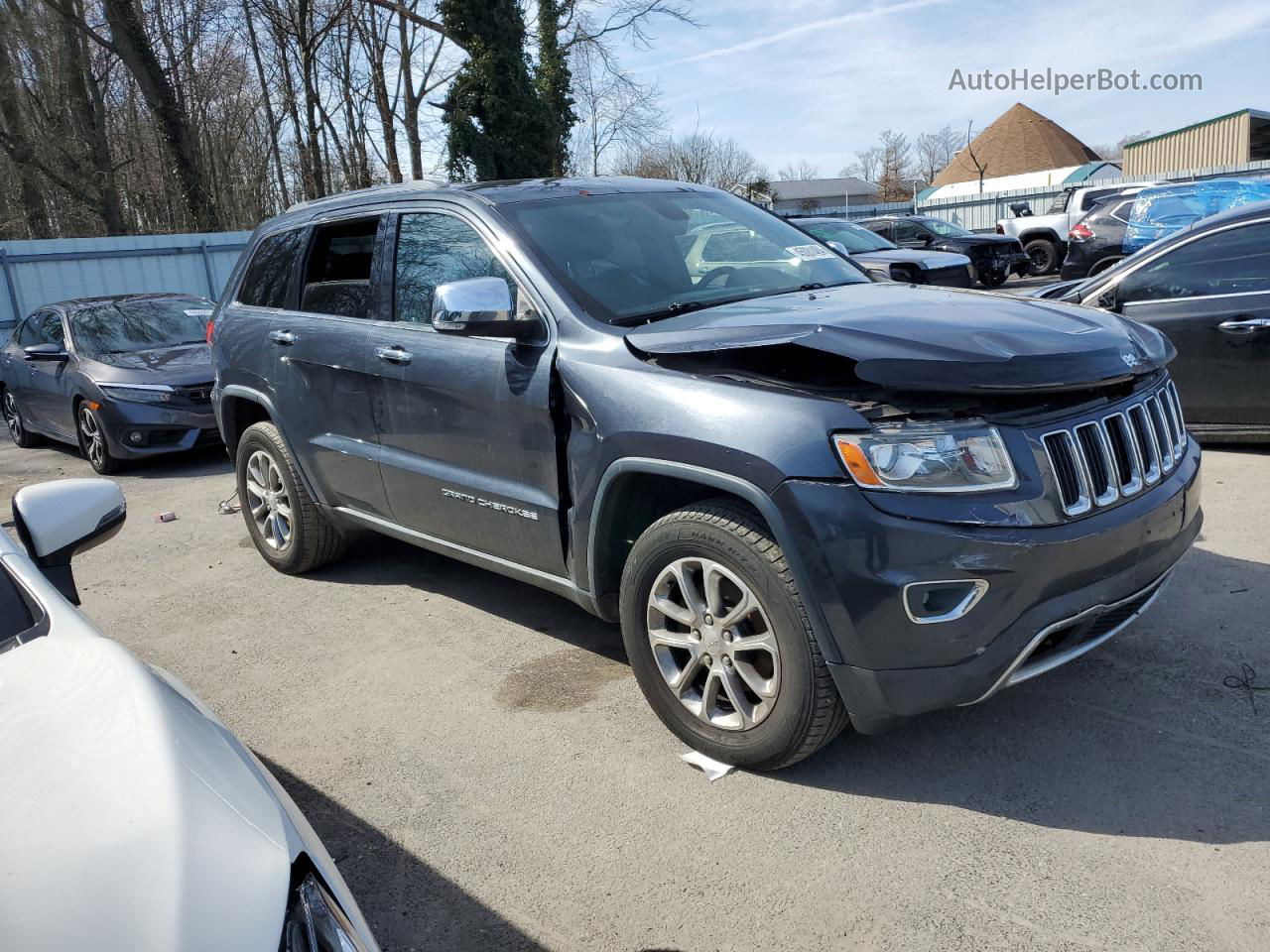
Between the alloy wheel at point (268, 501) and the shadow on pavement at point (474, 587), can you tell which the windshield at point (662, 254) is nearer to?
the shadow on pavement at point (474, 587)

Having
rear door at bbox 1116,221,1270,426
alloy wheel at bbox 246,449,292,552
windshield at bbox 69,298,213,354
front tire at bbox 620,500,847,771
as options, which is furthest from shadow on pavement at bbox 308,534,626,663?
windshield at bbox 69,298,213,354

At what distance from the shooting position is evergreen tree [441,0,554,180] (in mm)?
24328

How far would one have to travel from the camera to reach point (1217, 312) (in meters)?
6.09

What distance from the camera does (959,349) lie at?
2816 millimetres

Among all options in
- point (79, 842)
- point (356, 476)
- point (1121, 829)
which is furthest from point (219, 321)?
point (1121, 829)

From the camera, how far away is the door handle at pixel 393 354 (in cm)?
417

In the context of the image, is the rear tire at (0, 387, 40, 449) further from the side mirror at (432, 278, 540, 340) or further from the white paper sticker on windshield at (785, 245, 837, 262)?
the white paper sticker on windshield at (785, 245, 837, 262)

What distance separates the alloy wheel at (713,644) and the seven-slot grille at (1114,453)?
928mm

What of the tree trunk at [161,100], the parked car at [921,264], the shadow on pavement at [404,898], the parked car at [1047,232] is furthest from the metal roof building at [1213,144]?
the shadow on pavement at [404,898]

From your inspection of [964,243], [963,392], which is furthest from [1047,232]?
[963,392]

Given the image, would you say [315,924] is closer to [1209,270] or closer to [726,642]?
[726,642]

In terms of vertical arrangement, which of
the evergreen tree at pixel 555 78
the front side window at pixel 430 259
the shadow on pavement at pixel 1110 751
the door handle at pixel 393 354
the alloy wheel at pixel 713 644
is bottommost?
the shadow on pavement at pixel 1110 751

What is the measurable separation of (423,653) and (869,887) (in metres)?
2.31

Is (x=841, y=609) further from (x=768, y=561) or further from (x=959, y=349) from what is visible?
(x=959, y=349)
